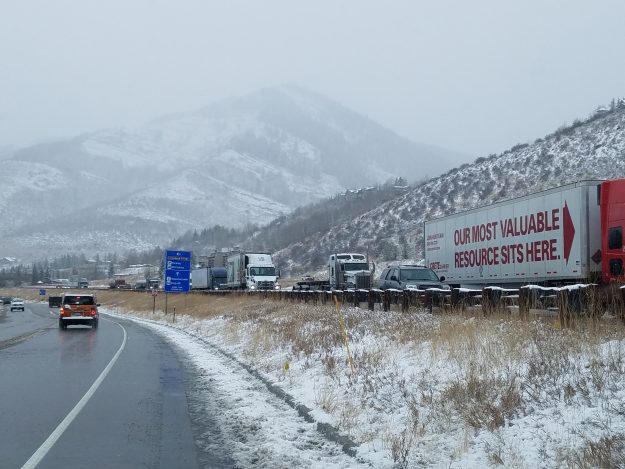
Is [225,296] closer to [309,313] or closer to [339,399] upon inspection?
[309,313]

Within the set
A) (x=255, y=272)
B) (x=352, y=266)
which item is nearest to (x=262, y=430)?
(x=352, y=266)

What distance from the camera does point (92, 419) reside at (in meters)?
10.6

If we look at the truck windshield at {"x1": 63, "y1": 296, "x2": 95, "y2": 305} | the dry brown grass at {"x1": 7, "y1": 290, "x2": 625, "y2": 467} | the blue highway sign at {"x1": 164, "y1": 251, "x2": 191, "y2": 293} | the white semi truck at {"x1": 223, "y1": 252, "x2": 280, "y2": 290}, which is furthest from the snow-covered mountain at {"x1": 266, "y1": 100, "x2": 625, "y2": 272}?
the dry brown grass at {"x1": 7, "y1": 290, "x2": 625, "y2": 467}

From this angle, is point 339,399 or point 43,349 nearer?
point 339,399

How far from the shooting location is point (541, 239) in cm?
2647

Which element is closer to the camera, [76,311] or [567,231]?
[567,231]

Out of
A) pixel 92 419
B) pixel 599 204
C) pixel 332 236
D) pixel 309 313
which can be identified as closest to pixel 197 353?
pixel 309 313

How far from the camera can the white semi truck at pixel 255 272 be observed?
59.8 m

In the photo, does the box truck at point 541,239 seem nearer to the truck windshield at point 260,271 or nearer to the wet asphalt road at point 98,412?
the wet asphalt road at point 98,412

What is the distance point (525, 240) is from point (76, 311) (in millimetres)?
23002

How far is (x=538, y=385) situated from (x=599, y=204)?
16.8 m

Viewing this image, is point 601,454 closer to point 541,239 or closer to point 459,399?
point 459,399

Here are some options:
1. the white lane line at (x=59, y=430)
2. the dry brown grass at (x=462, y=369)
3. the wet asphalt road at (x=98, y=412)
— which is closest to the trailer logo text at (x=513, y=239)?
the dry brown grass at (x=462, y=369)

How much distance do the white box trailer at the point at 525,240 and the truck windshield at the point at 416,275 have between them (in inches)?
101
